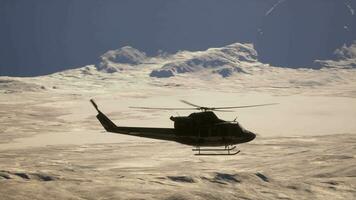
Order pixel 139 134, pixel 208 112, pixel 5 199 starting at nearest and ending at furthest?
1. pixel 208 112
2. pixel 139 134
3. pixel 5 199

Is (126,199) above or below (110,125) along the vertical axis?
below

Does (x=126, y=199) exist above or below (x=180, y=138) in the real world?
below

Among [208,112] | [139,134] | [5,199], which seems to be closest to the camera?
[208,112]

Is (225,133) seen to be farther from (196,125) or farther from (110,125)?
(110,125)

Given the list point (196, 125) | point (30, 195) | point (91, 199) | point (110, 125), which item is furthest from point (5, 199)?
point (196, 125)

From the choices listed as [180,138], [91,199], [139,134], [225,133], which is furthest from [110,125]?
[91,199]

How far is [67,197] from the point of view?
198375mm

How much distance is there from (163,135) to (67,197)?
129m

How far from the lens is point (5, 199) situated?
19225 centimetres

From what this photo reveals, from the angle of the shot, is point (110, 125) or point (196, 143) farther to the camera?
point (110, 125)

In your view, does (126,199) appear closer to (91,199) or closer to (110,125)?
(91,199)

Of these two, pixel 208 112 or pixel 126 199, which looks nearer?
pixel 208 112

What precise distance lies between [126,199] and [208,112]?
131 meters

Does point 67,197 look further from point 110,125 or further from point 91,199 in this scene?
point 110,125
